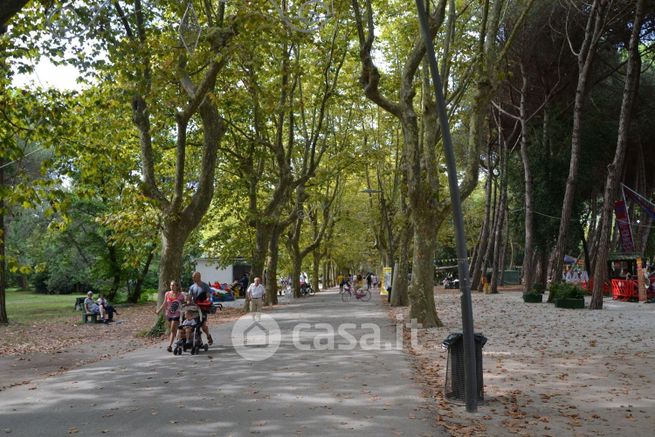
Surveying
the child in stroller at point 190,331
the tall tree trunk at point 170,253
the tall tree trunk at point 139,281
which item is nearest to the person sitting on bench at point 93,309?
the tall tree trunk at point 170,253

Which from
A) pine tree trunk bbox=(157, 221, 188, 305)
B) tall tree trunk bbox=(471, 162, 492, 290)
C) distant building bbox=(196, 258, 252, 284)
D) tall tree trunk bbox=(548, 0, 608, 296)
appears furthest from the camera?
distant building bbox=(196, 258, 252, 284)

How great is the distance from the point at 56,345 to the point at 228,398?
9.81 metres

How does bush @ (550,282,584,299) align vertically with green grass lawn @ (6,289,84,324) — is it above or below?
above

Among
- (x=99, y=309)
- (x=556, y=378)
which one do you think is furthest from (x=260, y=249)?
(x=556, y=378)

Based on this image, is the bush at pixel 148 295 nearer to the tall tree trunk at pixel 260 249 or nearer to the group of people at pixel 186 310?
the tall tree trunk at pixel 260 249

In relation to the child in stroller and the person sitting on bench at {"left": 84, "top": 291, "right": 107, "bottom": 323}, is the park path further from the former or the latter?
the person sitting on bench at {"left": 84, "top": 291, "right": 107, "bottom": 323}

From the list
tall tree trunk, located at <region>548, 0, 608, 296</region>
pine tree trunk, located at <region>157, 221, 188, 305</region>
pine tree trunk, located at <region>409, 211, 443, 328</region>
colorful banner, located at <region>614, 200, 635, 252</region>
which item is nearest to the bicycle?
tall tree trunk, located at <region>548, 0, 608, 296</region>

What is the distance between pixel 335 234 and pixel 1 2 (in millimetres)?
56519

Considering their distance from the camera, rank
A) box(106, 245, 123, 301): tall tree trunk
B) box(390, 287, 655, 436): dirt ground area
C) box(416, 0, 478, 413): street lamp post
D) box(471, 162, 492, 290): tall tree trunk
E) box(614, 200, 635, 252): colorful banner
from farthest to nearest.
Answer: box(471, 162, 492, 290): tall tree trunk < box(106, 245, 123, 301): tall tree trunk < box(614, 200, 635, 252): colorful banner < box(416, 0, 478, 413): street lamp post < box(390, 287, 655, 436): dirt ground area

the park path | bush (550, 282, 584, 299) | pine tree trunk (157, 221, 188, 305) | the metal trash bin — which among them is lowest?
the park path

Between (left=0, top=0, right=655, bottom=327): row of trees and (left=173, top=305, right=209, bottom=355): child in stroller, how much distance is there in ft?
9.79

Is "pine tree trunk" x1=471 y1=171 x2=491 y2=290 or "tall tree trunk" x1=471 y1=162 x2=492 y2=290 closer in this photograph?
"tall tree trunk" x1=471 y1=162 x2=492 y2=290

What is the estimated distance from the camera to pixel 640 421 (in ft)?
22.6

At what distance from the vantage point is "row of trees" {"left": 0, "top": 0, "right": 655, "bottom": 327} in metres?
13.0
